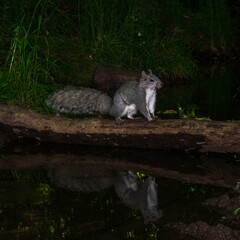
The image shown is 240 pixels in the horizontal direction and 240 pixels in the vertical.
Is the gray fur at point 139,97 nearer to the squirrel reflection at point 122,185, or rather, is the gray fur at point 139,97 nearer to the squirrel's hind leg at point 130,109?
the squirrel's hind leg at point 130,109

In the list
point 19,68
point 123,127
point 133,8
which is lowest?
point 123,127

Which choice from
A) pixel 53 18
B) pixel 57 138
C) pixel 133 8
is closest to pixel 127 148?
pixel 57 138

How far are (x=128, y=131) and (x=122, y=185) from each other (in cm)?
102

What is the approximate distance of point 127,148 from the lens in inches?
231

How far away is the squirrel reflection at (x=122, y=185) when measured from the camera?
13.2 ft

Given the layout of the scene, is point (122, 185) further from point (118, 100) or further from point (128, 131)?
point (118, 100)

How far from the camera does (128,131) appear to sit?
552 cm

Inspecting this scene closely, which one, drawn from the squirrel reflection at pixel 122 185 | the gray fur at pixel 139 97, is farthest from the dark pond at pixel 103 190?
the gray fur at pixel 139 97

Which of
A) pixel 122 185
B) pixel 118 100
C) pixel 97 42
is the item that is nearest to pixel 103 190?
pixel 122 185

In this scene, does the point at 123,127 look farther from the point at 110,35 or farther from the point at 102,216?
the point at 110,35

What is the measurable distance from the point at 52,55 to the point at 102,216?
6.14 meters

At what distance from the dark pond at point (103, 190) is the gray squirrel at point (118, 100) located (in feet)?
1.78

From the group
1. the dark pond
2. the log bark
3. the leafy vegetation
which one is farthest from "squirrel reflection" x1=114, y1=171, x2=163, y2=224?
the leafy vegetation

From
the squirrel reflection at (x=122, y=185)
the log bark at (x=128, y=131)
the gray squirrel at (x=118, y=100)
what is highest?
the gray squirrel at (x=118, y=100)
